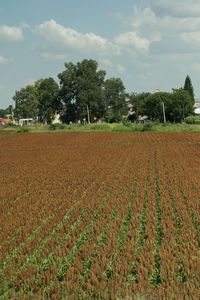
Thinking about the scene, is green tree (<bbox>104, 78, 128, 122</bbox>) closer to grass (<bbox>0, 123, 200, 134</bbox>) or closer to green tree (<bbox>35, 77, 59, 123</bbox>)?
green tree (<bbox>35, 77, 59, 123</bbox>)

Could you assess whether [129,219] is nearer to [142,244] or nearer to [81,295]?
[142,244]

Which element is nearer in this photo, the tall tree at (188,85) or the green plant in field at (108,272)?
the green plant in field at (108,272)

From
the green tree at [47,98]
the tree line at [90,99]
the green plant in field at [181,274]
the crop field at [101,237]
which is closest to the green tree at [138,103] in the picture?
the tree line at [90,99]

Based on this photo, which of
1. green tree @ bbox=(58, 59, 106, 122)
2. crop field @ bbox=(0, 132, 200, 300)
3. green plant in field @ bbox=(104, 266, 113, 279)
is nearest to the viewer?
crop field @ bbox=(0, 132, 200, 300)

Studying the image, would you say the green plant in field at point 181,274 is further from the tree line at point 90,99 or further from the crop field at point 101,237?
the tree line at point 90,99

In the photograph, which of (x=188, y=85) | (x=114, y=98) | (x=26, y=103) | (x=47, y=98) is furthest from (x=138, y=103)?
(x=26, y=103)

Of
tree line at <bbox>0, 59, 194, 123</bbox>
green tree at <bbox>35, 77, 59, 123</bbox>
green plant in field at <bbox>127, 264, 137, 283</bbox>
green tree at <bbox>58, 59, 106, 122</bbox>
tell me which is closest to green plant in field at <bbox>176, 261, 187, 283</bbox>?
green plant in field at <bbox>127, 264, 137, 283</bbox>

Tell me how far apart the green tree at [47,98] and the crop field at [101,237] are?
8812 cm

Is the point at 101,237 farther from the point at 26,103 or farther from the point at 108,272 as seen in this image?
the point at 26,103

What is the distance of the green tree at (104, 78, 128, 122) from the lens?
105 meters

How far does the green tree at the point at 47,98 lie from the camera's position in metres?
105

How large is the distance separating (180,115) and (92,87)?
22.1 m

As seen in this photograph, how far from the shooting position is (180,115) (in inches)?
3489

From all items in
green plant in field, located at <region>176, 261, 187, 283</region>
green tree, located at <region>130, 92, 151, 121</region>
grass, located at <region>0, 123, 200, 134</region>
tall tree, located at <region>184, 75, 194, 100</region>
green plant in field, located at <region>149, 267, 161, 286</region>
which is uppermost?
tall tree, located at <region>184, 75, 194, 100</region>
